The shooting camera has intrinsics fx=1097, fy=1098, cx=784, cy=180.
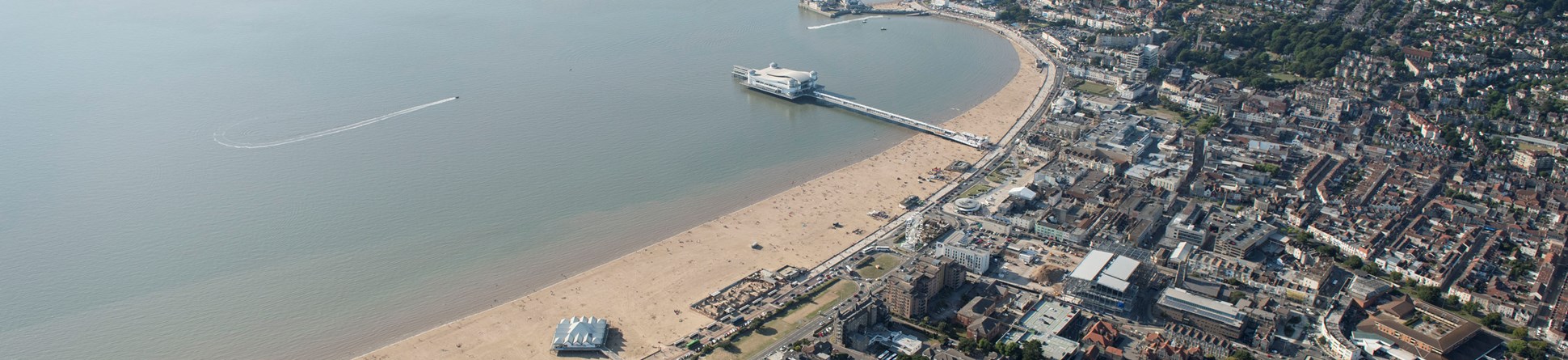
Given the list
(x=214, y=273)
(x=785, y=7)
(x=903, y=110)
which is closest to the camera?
(x=214, y=273)

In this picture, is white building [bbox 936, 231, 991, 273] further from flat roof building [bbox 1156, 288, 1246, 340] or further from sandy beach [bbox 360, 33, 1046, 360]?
flat roof building [bbox 1156, 288, 1246, 340]

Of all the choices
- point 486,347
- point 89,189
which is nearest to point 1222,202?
point 486,347

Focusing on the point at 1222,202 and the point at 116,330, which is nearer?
the point at 116,330

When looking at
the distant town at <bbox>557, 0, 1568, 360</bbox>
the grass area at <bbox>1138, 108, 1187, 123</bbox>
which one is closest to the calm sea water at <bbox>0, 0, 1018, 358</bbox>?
the distant town at <bbox>557, 0, 1568, 360</bbox>

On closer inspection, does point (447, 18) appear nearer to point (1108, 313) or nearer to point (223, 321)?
point (223, 321)

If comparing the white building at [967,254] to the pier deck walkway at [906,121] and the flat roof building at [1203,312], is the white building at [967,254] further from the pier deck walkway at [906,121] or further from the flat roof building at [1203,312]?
the pier deck walkway at [906,121]

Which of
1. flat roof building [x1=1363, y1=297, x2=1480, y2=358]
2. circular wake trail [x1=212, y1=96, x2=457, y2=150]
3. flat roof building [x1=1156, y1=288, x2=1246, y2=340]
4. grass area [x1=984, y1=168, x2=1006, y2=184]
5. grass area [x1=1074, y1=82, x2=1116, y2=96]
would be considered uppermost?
circular wake trail [x1=212, y1=96, x2=457, y2=150]

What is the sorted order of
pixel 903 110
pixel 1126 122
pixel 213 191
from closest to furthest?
pixel 213 191 → pixel 1126 122 → pixel 903 110
